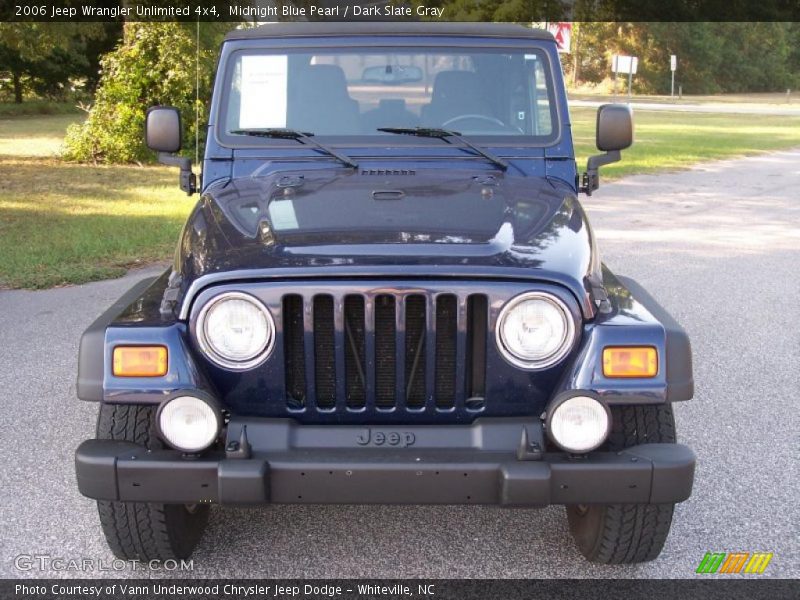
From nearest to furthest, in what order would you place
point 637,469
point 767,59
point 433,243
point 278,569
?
point 637,469 → point 433,243 → point 278,569 → point 767,59

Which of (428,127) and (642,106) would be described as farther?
(642,106)

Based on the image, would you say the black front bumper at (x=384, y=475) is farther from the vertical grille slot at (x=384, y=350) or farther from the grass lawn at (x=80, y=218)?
the grass lawn at (x=80, y=218)

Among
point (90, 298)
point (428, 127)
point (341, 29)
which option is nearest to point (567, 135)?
point (428, 127)

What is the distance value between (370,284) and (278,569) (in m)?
1.11

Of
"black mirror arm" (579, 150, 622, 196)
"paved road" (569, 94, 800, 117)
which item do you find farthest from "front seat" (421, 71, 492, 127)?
"paved road" (569, 94, 800, 117)

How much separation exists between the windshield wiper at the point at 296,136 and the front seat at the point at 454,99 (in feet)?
1.49

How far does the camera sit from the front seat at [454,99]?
170 inches

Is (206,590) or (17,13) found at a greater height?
(17,13)

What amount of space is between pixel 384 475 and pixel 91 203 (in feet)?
33.2

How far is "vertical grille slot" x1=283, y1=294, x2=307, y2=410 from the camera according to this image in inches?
118

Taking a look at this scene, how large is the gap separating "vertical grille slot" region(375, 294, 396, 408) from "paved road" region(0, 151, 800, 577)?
722 mm

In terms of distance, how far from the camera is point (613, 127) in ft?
14.4

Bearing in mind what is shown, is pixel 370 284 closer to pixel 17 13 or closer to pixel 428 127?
pixel 428 127

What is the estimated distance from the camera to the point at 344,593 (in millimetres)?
3270
